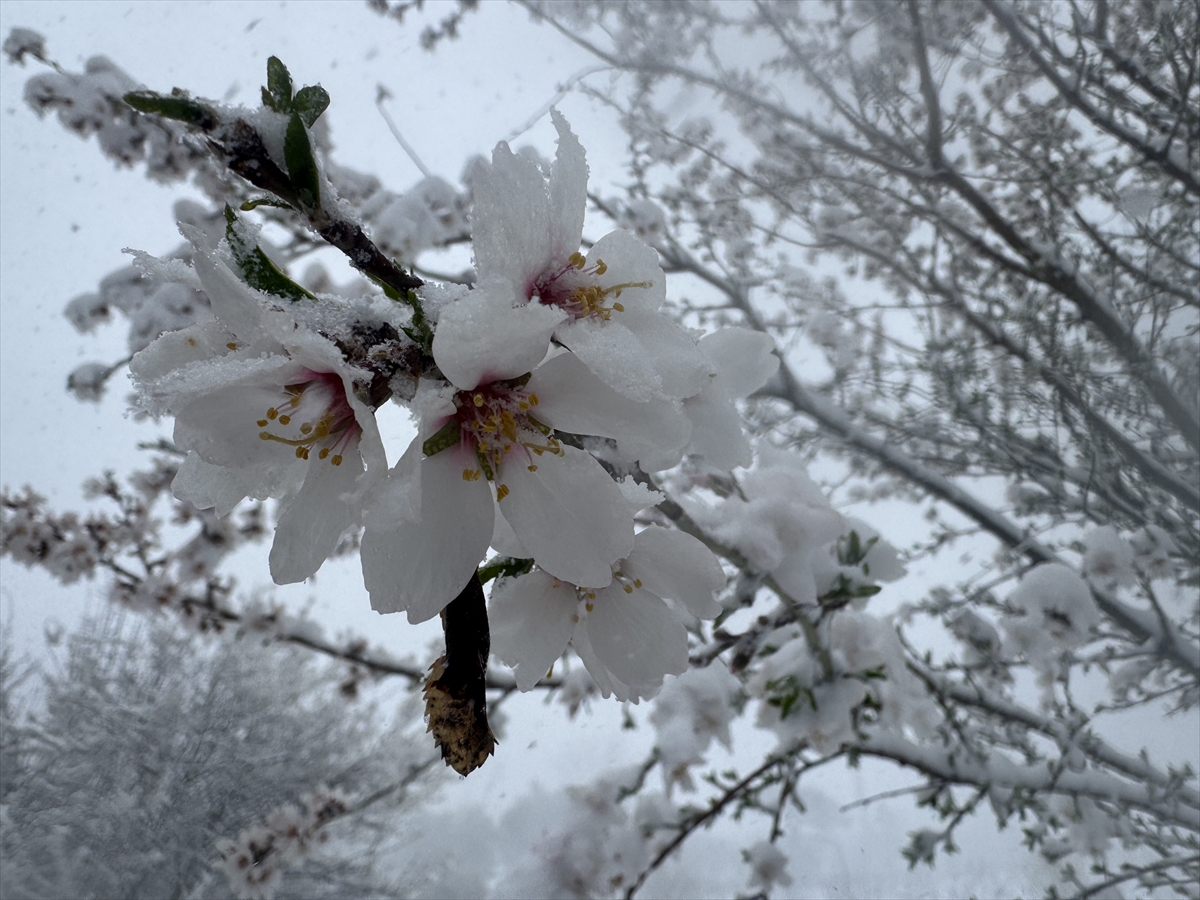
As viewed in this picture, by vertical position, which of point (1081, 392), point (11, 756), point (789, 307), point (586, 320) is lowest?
point (586, 320)

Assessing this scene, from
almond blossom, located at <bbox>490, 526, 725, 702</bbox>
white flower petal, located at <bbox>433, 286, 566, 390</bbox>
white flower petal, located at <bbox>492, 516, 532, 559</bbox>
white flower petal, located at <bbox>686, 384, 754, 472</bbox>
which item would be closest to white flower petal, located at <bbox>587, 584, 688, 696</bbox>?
almond blossom, located at <bbox>490, 526, 725, 702</bbox>

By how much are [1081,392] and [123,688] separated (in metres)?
8.98

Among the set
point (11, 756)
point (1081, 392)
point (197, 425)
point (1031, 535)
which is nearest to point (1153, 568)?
point (1031, 535)

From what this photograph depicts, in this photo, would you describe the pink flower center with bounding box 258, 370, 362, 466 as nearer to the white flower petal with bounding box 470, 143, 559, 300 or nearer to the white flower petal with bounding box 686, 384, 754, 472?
the white flower petal with bounding box 470, 143, 559, 300

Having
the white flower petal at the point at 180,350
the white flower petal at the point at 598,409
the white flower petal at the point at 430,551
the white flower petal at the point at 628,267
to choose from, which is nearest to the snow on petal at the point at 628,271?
the white flower petal at the point at 628,267

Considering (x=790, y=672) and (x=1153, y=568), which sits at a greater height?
(x=1153, y=568)

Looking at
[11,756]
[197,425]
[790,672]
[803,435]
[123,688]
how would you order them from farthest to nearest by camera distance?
[123,688], [11,756], [803,435], [790,672], [197,425]

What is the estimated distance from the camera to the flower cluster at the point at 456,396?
0.45 metres

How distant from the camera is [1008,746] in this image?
3002mm

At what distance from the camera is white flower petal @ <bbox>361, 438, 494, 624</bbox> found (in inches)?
19.4

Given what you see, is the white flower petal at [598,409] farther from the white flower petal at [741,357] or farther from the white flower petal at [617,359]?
the white flower petal at [741,357]

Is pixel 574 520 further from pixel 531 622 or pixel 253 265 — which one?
pixel 253 265

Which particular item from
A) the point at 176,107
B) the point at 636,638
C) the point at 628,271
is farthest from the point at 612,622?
the point at 176,107

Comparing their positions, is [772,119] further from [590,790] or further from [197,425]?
[197,425]
